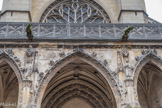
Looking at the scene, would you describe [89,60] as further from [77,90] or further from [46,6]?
[46,6]

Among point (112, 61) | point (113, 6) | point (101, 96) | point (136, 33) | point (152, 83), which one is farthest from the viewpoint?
point (113, 6)

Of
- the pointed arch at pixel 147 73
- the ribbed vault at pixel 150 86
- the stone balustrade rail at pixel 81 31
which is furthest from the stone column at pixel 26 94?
the ribbed vault at pixel 150 86

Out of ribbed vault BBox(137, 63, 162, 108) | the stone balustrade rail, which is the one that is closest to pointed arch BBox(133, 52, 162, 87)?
ribbed vault BBox(137, 63, 162, 108)

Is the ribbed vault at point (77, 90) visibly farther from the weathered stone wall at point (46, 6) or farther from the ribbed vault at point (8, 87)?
the weathered stone wall at point (46, 6)

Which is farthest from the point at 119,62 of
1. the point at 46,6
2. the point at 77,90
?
the point at 46,6

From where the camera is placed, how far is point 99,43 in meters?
10.1

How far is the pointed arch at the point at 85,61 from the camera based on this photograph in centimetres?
916

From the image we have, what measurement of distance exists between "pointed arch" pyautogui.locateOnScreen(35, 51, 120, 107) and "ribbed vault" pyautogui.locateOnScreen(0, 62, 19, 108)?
2278 millimetres

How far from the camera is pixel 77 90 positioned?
12523mm

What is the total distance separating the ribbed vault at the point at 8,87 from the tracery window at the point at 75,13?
417cm

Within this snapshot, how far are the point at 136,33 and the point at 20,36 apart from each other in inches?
183

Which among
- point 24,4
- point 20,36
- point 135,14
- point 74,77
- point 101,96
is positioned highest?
point 24,4

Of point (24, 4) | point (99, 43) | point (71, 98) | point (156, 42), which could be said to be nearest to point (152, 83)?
point (156, 42)

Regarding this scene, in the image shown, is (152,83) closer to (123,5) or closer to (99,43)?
(99,43)
